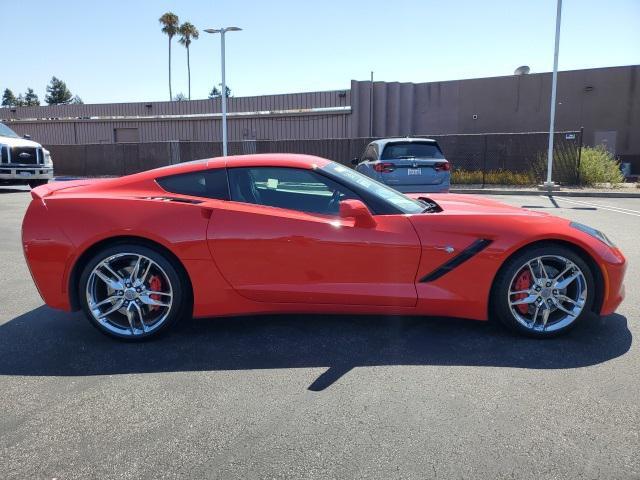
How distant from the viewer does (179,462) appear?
7.04 feet

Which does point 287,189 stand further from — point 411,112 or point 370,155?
point 411,112

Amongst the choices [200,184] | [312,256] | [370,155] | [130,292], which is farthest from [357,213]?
[370,155]

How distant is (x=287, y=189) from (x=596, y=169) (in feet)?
54.7

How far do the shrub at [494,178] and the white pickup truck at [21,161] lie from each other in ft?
45.6

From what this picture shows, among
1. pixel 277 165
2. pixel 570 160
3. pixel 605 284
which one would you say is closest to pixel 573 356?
pixel 605 284

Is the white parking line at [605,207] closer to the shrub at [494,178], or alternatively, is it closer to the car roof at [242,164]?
the shrub at [494,178]

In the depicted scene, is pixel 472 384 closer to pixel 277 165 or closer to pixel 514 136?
pixel 277 165

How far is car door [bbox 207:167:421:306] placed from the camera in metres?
3.34

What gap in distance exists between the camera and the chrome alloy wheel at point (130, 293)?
347cm

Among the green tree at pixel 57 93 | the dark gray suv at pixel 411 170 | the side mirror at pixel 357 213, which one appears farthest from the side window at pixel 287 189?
the green tree at pixel 57 93

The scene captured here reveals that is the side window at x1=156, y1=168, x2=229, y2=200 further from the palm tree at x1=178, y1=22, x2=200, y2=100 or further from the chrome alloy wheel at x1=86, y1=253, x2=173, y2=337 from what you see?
the palm tree at x1=178, y1=22, x2=200, y2=100

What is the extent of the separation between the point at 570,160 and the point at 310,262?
16.6 meters

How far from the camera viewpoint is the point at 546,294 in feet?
11.3

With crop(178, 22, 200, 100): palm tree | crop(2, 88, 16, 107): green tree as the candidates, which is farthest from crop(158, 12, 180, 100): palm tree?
crop(2, 88, 16, 107): green tree
